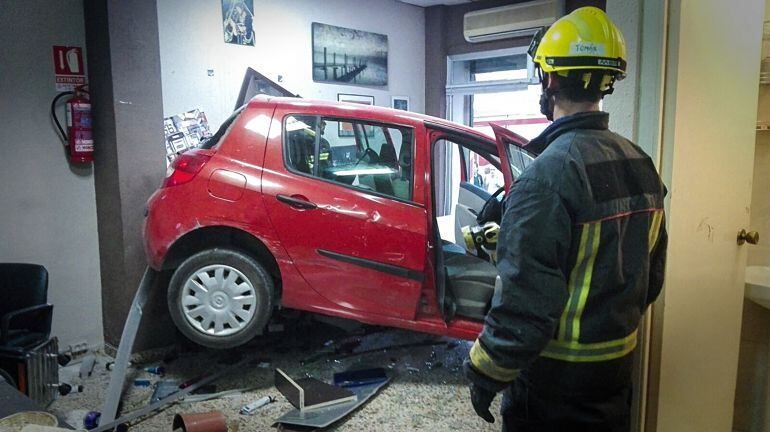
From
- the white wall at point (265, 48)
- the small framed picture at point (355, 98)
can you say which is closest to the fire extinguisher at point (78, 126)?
the white wall at point (265, 48)

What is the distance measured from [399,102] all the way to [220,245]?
2806mm

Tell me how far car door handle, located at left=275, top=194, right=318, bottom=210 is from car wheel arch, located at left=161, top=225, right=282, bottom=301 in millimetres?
269

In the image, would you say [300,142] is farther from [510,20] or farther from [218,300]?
[510,20]

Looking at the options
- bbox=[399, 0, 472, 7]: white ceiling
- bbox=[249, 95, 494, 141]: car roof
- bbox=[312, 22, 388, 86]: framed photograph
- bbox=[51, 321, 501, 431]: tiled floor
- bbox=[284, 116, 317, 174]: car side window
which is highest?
bbox=[399, 0, 472, 7]: white ceiling

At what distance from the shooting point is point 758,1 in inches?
74.6

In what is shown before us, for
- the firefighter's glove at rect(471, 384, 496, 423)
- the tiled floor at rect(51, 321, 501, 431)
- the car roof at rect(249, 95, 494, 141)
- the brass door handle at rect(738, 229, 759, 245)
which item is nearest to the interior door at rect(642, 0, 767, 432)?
the brass door handle at rect(738, 229, 759, 245)

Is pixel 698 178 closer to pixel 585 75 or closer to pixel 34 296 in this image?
pixel 585 75

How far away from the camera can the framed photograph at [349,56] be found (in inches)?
174

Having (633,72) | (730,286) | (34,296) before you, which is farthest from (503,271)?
(34,296)

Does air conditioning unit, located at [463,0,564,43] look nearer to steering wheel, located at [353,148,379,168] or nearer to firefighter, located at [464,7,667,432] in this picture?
steering wheel, located at [353,148,379,168]

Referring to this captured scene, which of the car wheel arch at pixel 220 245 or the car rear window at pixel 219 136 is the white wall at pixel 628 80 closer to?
the car wheel arch at pixel 220 245

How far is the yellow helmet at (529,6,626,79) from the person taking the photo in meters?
1.40

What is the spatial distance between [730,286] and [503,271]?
1202mm

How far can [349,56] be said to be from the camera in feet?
15.3
